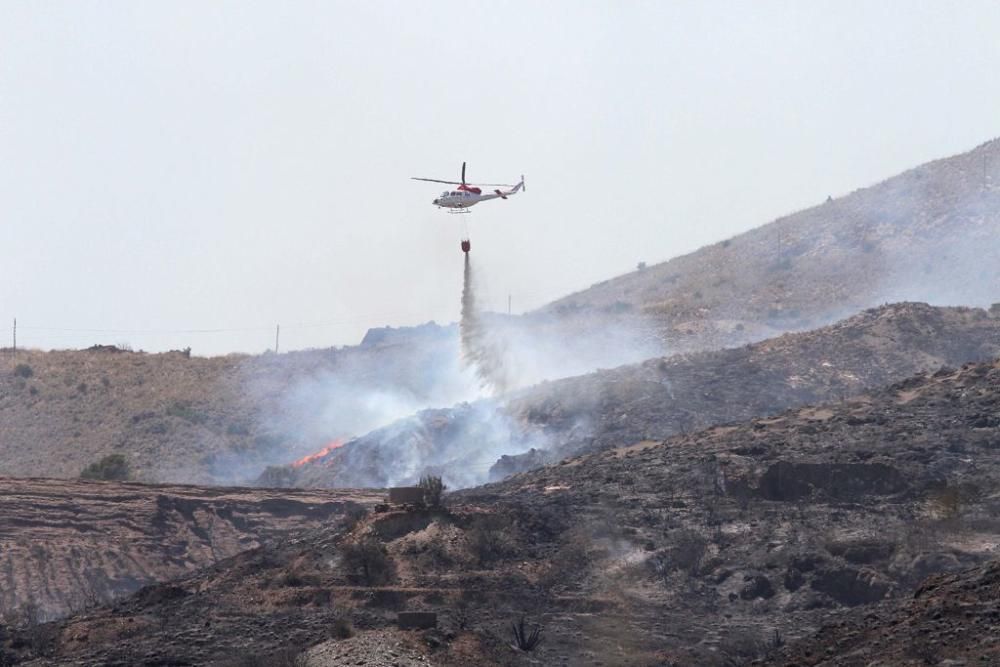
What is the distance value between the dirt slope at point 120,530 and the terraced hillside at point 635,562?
36.4ft

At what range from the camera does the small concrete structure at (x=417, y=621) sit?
2184 inches

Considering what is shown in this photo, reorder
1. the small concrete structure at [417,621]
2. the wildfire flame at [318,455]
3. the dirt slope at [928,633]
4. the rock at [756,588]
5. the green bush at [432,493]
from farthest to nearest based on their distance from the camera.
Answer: the wildfire flame at [318,455] → the green bush at [432,493] → the rock at [756,588] → the small concrete structure at [417,621] → the dirt slope at [928,633]

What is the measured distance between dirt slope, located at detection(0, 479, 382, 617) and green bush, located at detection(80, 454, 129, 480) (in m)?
15.1

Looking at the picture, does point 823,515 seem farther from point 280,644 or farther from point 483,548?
point 280,644

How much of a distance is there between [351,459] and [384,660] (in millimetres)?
52766

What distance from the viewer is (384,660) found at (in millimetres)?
52344

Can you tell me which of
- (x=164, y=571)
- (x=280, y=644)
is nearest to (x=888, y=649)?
(x=280, y=644)

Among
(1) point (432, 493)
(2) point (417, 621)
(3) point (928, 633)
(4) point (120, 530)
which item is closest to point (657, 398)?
(1) point (432, 493)

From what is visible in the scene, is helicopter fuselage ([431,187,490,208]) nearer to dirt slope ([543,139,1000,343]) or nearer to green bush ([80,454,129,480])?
green bush ([80,454,129,480])

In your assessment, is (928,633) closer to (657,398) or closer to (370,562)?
(370,562)

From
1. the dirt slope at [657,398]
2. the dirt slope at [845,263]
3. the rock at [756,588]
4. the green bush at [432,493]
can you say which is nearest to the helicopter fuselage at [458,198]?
the dirt slope at [657,398]

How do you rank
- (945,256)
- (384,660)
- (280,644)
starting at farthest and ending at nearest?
(945,256) < (280,644) < (384,660)

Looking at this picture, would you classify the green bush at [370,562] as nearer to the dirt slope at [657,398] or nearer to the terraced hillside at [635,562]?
the terraced hillside at [635,562]

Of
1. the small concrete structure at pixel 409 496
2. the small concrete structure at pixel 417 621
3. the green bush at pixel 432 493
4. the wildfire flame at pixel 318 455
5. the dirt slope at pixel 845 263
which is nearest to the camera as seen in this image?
the small concrete structure at pixel 417 621
